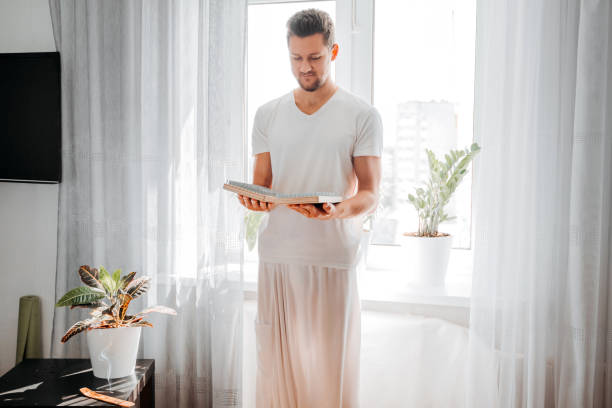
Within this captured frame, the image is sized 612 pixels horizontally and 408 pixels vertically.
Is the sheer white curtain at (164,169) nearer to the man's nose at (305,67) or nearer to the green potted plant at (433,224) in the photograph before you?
the man's nose at (305,67)

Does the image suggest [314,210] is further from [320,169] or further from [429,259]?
[429,259]

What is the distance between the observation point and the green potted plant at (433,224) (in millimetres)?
1688

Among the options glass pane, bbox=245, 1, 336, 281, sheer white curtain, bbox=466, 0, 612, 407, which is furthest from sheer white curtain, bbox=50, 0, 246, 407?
sheer white curtain, bbox=466, 0, 612, 407

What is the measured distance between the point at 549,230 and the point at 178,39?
5.25ft

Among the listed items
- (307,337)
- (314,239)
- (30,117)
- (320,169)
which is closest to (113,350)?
(307,337)

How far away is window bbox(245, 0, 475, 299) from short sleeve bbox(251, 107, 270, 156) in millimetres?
494

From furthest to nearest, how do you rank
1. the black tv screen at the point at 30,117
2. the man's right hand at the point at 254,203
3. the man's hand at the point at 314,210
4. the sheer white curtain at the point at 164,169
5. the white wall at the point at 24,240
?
1. the white wall at the point at 24,240
2. the black tv screen at the point at 30,117
3. the sheer white curtain at the point at 164,169
4. the man's right hand at the point at 254,203
5. the man's hand at the point at 314,210

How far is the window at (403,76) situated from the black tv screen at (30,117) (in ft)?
2.75

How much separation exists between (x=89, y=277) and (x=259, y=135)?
2.62ft

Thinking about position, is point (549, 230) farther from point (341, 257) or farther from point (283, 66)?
point (283, 66)

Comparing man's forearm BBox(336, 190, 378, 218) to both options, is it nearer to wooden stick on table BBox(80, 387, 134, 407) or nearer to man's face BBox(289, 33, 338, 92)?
man's face BBox(289, 33, 338, 92)

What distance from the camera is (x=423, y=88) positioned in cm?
189

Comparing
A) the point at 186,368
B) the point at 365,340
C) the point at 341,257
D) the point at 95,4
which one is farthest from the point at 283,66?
the point at 186,368

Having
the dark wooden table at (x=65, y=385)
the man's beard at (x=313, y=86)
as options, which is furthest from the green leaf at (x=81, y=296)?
the man's beard at (x=313, y=86)
